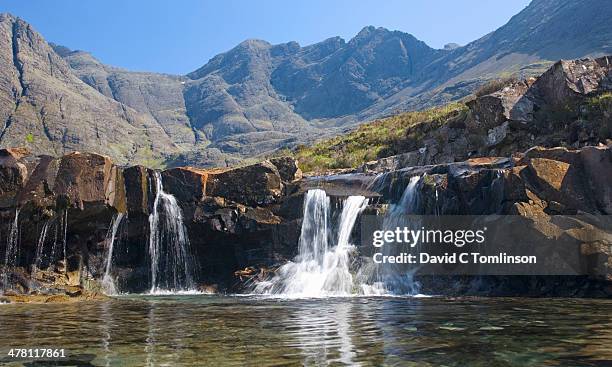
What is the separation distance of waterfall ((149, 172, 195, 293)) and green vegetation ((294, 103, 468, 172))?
69.6 ft

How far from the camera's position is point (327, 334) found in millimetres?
12016

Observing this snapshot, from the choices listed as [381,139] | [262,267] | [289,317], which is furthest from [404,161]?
[289,317]

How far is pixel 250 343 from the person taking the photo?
36.4ft

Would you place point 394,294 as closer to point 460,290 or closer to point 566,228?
point 460,290

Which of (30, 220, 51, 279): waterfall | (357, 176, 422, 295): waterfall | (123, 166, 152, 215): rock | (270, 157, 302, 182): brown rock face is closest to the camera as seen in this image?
(357, 176, 422, 295): waterfall

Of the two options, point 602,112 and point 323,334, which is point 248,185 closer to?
point 323,334

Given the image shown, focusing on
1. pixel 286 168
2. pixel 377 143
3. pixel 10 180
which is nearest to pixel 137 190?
pixel 10 180

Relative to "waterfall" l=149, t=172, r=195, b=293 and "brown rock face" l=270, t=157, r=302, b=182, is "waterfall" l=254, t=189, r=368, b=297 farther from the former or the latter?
"waterfall" l=149, t=172, r=195, b=293

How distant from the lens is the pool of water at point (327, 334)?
9.41 m

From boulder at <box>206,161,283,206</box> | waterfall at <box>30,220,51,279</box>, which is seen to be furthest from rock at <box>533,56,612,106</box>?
waterfall at <box>30,220,51,279</box>

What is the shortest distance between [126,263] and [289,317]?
1847 centimetres

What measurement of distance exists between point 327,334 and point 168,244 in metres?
20.9

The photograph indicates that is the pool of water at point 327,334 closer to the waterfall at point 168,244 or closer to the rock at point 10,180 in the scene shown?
the rock at point 10,180

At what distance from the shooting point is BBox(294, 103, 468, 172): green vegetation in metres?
51.1
